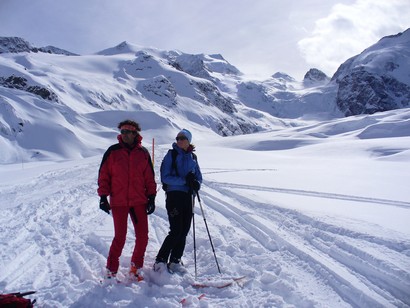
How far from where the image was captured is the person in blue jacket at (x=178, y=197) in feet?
16.8

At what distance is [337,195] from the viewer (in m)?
10.5

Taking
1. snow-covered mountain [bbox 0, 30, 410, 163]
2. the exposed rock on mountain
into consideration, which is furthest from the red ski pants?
the exposed rock on mountain

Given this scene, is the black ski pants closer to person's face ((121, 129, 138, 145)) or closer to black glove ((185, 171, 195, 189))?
black glove ((185, 171, 195, 189))

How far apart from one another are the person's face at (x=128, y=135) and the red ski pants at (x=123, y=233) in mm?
876

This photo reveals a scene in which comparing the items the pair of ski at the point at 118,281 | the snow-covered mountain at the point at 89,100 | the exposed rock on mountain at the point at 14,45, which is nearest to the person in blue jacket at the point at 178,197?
the pair of ski at the point at 118,281

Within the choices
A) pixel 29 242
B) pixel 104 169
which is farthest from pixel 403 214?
pixel 29 242

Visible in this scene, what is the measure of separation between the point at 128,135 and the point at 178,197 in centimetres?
110

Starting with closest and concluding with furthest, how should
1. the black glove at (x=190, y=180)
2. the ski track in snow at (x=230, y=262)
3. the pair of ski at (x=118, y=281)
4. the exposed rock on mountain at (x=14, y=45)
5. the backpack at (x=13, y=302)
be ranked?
the backpack at (x=13, y=302) < the ski track in snow at (x=230, y=262) < the pair of ski at (x=118, y=281) < the black glove at (x=190, y=180) < the exposed rock on mountain at (x=14, y=45)

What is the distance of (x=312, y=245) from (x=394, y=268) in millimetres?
1467

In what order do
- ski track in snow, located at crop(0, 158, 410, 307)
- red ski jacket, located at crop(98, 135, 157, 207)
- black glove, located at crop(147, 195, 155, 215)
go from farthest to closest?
black glove, located at crop(147, 195, 155, 215) < red ski jacket, located at crop(98, 135, 157, 207) < ski track in snow, located at crop(0, 158, 410, 307)

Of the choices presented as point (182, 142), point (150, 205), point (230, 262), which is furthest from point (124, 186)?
point (230, 262)

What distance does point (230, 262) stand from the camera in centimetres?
550

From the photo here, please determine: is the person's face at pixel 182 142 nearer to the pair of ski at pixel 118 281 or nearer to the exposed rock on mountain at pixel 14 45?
the pair of ski at pixel 118 281

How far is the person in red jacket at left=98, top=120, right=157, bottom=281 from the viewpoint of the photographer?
4848 mm
